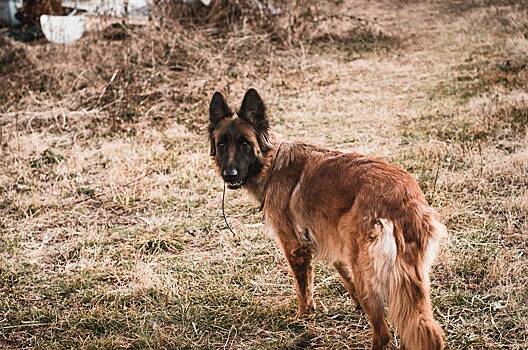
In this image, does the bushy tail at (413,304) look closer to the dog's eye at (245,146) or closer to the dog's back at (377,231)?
the dog's back at (377,231)

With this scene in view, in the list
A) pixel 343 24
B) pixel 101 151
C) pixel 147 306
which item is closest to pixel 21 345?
pixel 147 306

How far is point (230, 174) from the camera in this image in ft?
13.6

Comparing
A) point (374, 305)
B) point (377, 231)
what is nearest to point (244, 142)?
point (377, 231)

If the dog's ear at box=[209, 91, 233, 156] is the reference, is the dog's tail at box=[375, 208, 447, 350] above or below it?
below

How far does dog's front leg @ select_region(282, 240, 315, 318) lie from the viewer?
13.1ft

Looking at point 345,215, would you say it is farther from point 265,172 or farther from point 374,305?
point 265,172

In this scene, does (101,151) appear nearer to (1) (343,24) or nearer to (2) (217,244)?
(2) (217,244)

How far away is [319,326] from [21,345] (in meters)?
2.12

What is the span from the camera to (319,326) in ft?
13.1

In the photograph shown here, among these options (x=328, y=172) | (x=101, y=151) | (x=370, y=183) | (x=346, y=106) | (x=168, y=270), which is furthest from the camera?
(x=346, y=106)

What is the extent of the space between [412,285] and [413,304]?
102mm

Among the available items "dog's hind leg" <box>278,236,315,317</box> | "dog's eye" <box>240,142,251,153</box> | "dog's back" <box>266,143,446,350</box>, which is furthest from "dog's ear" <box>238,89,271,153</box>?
"dog's hind leg" <box>278,236,315,317</box>

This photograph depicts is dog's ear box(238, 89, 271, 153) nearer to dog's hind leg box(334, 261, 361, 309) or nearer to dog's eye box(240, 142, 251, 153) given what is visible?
dog's eye box(240, 142, 251, 153)

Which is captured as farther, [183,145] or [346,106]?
[346,106]
